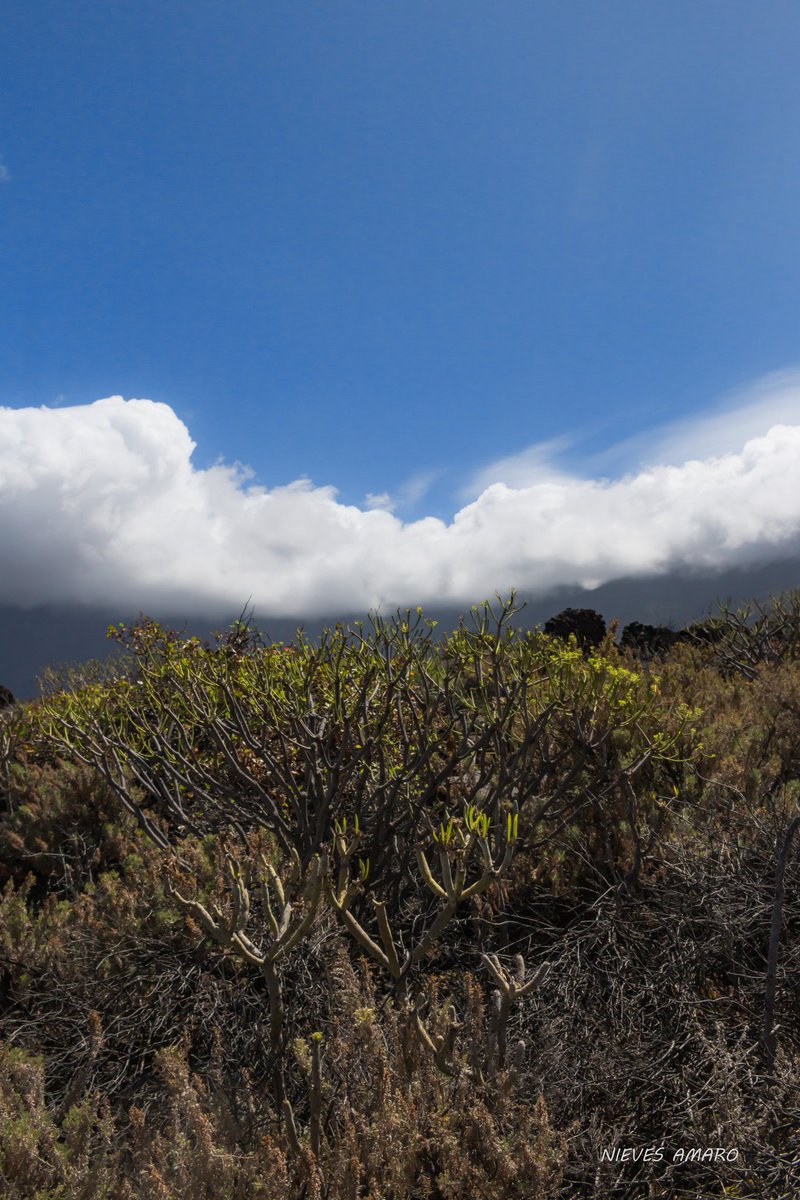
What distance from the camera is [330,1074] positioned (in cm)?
276

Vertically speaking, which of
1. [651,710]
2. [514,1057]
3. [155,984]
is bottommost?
[155,984]

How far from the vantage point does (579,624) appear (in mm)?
16328

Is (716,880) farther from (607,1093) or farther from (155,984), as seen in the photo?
(155,984)

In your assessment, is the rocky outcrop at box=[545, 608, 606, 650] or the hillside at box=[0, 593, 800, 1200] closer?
the hillside at box=[0, 593, 800, 1200]

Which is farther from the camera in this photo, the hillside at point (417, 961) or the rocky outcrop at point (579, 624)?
the rocky outcrop at point (579, 624)

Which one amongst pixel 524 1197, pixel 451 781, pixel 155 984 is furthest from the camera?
pixel 451 781

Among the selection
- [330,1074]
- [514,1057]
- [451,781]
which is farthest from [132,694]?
[514,1057]

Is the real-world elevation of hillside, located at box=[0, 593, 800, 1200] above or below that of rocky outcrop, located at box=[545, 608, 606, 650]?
below

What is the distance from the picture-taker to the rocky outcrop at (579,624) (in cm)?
1619

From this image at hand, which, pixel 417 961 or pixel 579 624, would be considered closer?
pixel 417 961

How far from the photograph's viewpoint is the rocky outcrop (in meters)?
16.2

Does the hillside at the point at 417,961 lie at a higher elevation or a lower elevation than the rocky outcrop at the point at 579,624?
lower

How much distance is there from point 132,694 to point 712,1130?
6923 mm

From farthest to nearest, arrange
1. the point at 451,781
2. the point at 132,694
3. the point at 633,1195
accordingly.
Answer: the point at 132,694 → the point at 451,781 → the point at 633,1195
